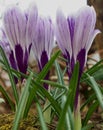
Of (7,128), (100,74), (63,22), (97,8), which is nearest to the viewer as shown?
(63,22)

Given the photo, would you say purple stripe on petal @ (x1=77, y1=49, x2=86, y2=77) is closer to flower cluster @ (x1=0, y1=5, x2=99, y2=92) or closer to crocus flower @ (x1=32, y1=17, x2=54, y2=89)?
flower cluster @ (x1=0, y1=5, x2=99, y2=92)

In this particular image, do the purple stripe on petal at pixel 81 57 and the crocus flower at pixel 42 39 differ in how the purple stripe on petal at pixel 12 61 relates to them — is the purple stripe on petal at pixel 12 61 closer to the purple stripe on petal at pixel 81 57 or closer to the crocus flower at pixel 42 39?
the crocus flower at pixel 42 39

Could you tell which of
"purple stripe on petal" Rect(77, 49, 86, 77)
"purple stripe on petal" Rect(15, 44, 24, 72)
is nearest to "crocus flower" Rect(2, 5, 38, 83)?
"purple stripe on petal" Rect(15, 44, 24, 72)

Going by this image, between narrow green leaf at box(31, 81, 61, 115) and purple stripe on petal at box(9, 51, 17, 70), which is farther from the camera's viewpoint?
purple stripe on petal at box(9, 51, 17, 70)

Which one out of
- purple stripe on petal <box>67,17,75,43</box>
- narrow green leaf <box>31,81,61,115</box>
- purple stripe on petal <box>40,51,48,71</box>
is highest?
purple stripe on petal <box>67,17,75,43</box>

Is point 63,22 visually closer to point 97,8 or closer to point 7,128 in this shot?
point 7,128

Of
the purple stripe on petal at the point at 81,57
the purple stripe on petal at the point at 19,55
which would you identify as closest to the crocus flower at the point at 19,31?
the purple stripe on petal at the point at 19,55

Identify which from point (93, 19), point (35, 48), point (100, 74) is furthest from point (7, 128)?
point (100, 74)

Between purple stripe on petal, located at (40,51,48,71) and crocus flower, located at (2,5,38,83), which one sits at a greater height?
crocus flower, located at (2,5,38,83)
